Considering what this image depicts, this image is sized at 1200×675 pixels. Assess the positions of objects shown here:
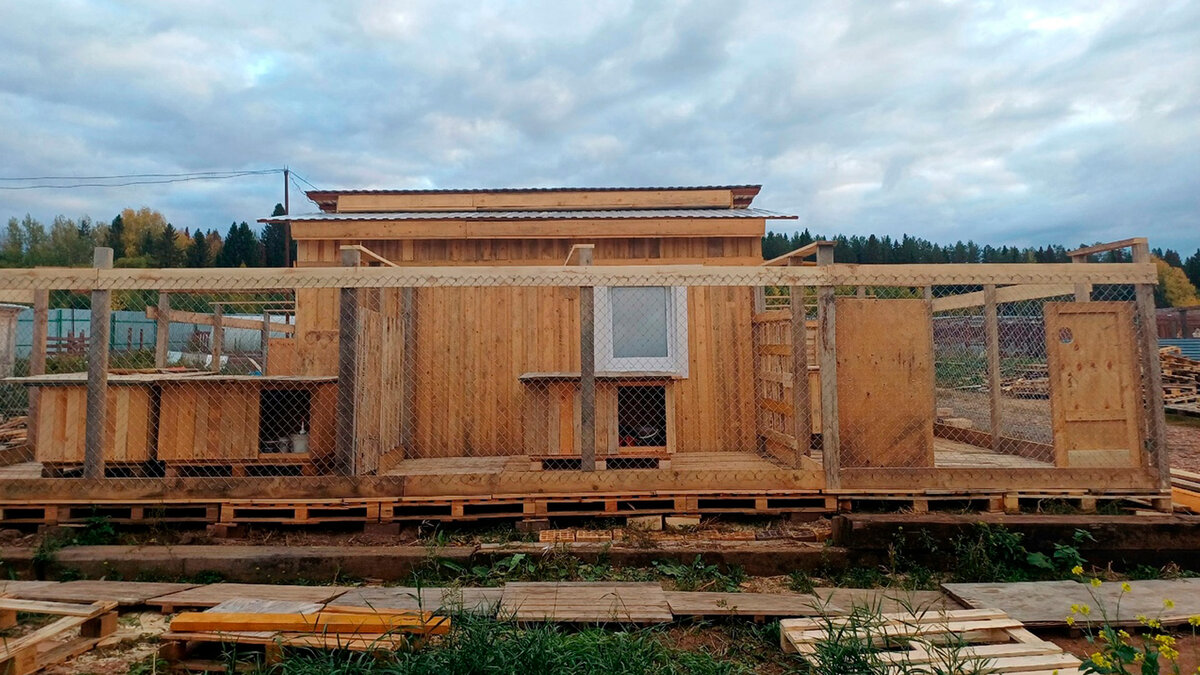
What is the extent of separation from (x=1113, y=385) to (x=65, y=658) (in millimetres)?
8553

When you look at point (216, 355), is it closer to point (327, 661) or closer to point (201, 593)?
point (201, 593)

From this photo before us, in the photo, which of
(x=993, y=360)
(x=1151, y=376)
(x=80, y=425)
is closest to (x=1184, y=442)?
(x=993, y=360)

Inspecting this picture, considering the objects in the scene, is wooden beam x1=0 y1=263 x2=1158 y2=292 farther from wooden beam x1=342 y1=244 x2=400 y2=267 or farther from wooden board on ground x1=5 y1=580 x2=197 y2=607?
wooden board on ground x1=5 y1=580 x2=197 y2=607

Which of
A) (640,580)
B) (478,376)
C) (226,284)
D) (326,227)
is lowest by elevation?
(640,580)

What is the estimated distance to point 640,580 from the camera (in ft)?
16.7

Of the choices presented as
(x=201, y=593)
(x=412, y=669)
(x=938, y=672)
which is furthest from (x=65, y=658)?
(x=938, y=672)

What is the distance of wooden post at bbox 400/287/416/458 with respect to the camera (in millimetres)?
7796

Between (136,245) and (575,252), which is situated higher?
(136,245)

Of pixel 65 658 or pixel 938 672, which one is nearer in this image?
pixel 938 672

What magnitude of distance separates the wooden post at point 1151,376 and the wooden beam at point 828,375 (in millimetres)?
2842

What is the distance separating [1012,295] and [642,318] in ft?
14.4

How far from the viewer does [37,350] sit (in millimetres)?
7016

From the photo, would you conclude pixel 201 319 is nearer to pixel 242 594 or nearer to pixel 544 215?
pixel 544 215

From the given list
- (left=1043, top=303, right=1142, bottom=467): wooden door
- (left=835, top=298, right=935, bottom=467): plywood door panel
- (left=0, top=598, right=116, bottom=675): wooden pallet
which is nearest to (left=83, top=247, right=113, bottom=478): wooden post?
(left=0, top=598, right=116, bottom=675): wooden pallet
